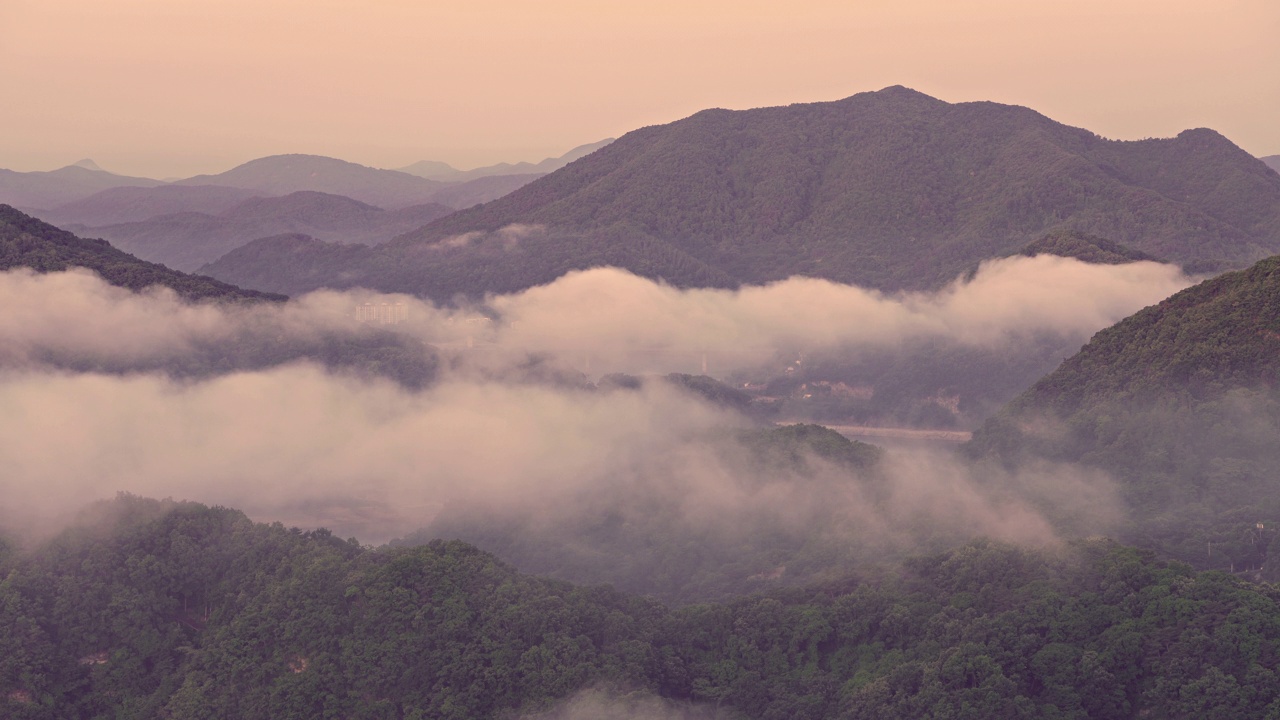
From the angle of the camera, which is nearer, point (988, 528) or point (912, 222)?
point (988, 528)

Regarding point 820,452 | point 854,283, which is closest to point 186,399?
point 820,452

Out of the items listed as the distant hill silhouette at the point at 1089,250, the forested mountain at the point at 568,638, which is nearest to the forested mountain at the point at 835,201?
the distant hill silhouette at the point at 1089,250

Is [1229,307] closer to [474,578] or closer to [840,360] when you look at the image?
[474,578]

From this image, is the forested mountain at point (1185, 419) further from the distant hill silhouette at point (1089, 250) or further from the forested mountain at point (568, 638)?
the distant hill silhouette at point (1089, 250)

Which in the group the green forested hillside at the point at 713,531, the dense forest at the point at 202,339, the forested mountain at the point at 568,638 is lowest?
the green forested hillside at the point at 713,531

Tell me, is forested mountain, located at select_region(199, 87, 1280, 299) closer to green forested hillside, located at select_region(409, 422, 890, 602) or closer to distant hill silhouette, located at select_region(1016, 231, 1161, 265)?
distant hill silhouette, located at select_region(1016, 231, 1161, 265)

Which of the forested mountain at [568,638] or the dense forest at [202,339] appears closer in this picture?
the forested mountain at [568,638]
